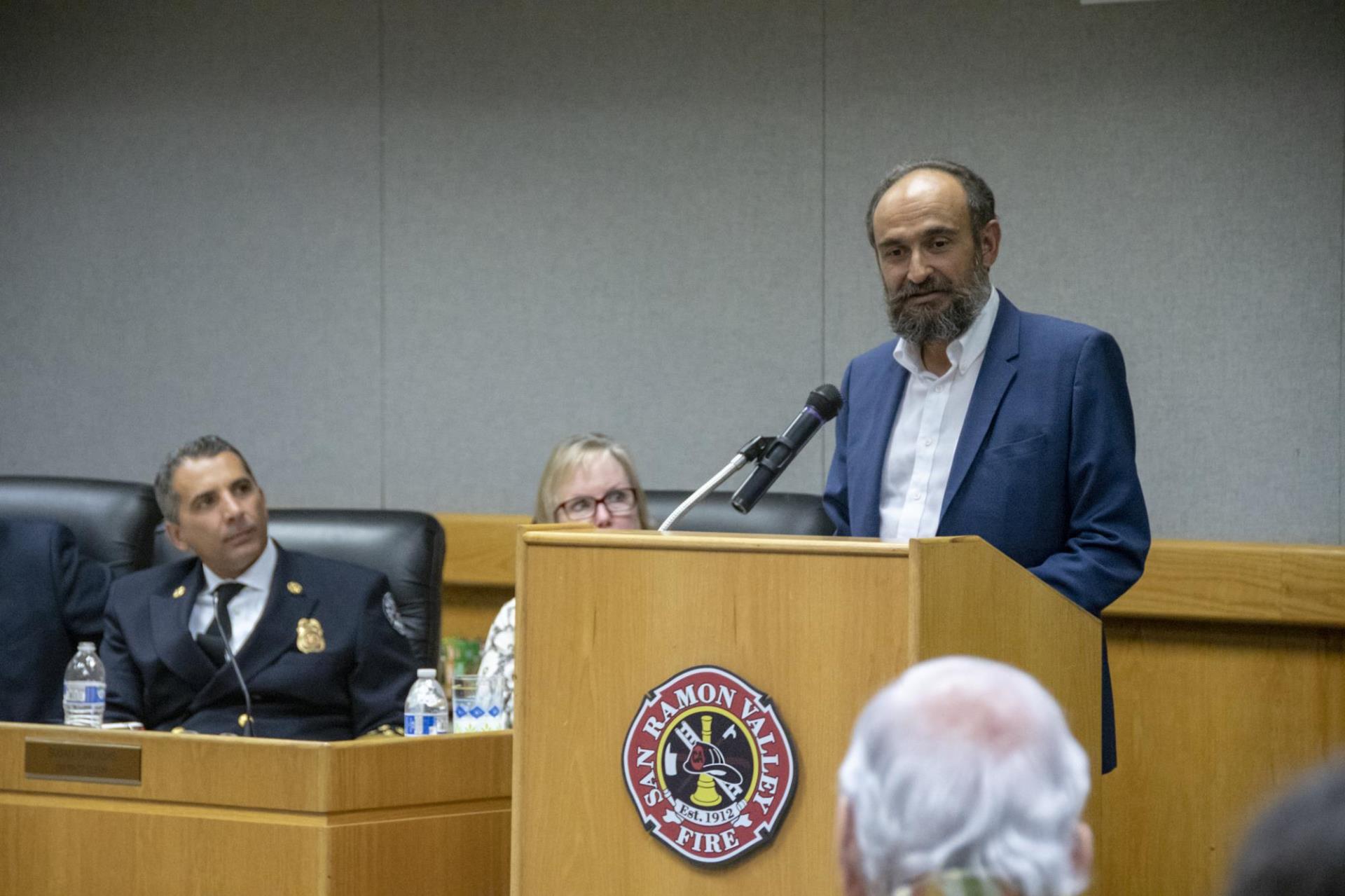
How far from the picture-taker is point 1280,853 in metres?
0.60

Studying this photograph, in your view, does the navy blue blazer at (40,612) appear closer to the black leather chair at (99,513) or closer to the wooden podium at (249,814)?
the black leather chair at (99,513)

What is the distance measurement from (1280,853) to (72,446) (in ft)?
15.3

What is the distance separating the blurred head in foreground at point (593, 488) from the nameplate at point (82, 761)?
3.17 feet

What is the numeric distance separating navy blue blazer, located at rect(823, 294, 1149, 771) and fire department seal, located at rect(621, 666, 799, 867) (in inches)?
21.6

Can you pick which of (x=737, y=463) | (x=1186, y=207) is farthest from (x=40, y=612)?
(x=1186, y=207)

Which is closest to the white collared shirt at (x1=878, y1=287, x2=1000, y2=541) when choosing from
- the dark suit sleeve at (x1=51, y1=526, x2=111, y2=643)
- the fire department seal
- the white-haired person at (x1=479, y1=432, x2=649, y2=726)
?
the fire department seal

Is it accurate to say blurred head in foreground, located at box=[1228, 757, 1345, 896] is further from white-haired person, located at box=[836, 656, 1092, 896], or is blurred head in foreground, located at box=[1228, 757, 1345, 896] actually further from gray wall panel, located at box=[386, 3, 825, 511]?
gray wall panel, located at box=[386, 3, 825, 511]

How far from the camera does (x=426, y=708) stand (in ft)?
9.66

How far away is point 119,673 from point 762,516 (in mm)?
1365

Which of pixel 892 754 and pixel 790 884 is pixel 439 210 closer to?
pixel 790 884

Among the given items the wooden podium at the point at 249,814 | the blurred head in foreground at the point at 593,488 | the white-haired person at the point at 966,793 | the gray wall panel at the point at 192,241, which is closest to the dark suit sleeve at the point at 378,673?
the blurred head in foreground at the point at 593,488

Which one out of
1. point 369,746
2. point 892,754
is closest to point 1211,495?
point 369,746

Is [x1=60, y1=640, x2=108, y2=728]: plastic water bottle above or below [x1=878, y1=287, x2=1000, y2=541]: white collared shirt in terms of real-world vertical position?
below

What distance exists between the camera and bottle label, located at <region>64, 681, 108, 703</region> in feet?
10.2
